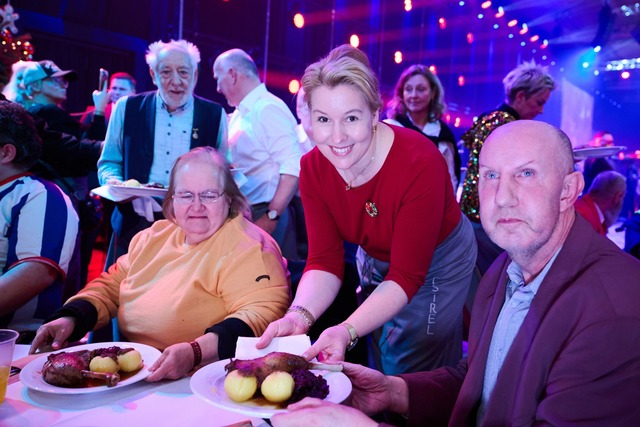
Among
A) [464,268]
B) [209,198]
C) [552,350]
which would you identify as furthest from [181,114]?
[552,350]

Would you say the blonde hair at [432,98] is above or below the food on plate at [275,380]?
above

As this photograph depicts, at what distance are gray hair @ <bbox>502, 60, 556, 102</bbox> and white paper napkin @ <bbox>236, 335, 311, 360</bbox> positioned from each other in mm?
2853

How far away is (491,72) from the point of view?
14.4 m

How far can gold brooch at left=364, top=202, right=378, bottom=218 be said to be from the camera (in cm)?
189

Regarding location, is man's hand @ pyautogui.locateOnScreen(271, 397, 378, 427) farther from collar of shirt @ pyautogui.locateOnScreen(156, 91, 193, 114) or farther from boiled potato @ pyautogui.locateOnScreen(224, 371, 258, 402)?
collar of shirt @ pyautogui.locateOnScreen(156, 91, 193, 114)

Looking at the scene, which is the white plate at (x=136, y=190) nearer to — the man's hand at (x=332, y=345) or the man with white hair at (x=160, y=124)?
the man with white hair at (x=160, y=124)

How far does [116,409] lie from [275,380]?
39 centimetres

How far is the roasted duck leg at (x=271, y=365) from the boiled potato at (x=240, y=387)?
16 mm

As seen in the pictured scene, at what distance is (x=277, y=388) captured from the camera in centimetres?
114

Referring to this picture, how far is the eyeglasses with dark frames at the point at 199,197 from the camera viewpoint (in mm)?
2068

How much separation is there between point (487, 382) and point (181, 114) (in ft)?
8.27

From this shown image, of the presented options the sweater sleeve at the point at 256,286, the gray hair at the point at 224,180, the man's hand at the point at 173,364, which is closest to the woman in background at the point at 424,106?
the gray hair at the point at 224,180

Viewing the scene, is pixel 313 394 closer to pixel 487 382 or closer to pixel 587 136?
pixel 487 382

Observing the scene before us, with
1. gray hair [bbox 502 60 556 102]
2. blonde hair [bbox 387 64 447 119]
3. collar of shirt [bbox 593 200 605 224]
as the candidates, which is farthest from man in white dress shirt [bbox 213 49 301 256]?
collar of shirt [bbox 593 200 605 224]
